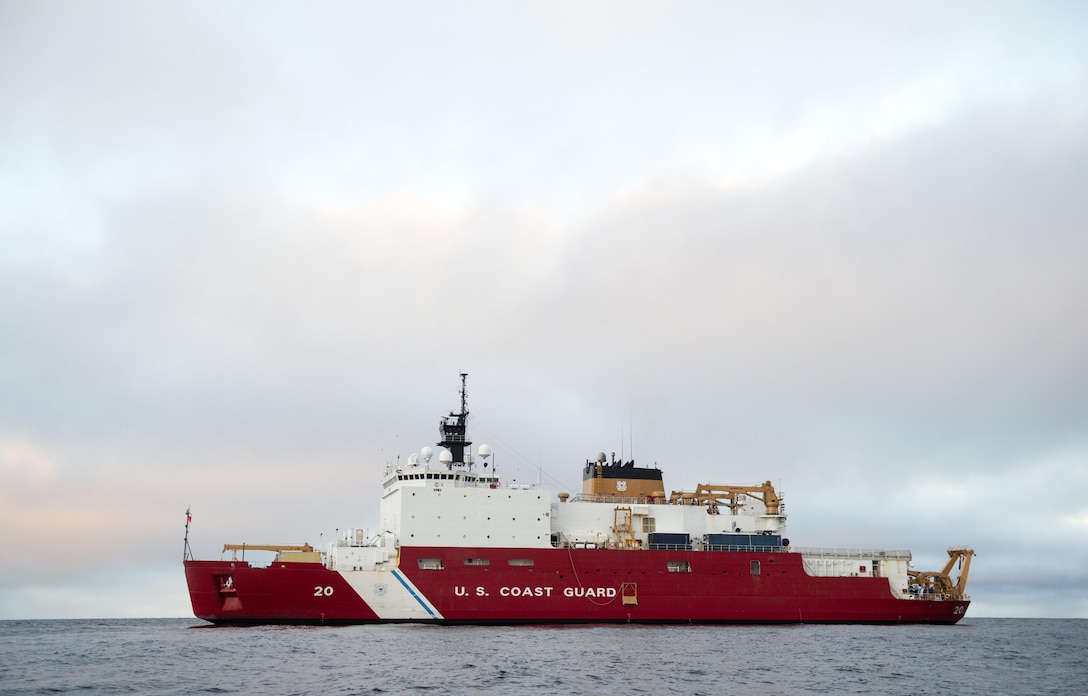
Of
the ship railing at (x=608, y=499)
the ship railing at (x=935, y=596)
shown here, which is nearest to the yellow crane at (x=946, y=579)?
the ship railing at (x=935, y=596)

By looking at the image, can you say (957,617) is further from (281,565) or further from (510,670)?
(281,565)

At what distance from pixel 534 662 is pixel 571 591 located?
11490 mm

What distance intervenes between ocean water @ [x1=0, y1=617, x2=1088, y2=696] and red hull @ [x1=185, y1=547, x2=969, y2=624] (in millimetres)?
913

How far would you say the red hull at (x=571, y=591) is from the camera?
3416 cm

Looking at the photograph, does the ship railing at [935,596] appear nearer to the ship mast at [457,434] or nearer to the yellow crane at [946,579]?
the yellow crane at [946,579]

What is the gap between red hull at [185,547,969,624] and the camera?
34156 mm

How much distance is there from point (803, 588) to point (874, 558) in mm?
4130

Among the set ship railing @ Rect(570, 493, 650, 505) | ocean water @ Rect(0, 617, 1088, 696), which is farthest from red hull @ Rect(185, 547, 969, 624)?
ship railing @ Rect(570, 493, 650, 505)

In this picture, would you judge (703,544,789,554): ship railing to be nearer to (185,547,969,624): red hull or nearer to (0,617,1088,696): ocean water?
(185,547,969,624): red hull

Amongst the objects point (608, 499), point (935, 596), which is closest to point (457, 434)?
point (608, 499)

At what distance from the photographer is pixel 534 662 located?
24.8 meters

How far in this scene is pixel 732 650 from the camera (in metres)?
28.4

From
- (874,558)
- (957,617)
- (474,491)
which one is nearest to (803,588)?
(874,558)

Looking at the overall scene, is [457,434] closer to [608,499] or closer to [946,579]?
[608,499]
